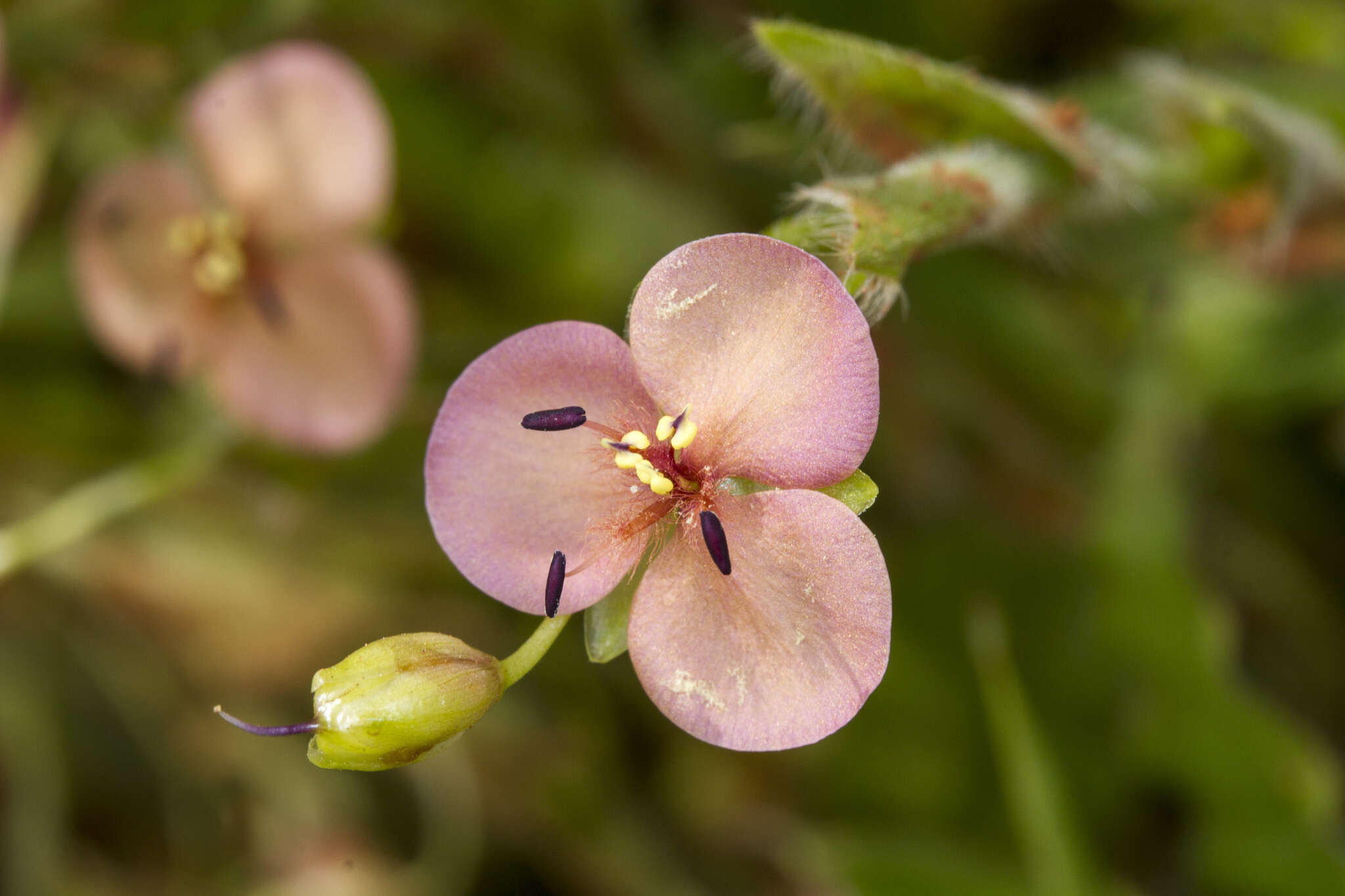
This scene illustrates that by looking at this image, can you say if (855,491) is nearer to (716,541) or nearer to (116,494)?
(716,541)

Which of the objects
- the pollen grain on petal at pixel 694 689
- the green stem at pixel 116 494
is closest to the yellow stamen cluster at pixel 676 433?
the pollen grain on petal at pixel 694 689

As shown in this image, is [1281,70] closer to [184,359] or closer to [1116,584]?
[1116,584]

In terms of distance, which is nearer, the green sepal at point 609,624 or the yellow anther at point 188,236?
the green sepal at point 609,624

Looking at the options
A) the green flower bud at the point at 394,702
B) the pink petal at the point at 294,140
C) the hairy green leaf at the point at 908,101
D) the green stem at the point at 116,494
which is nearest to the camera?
the green flower bud at the point at 394,702

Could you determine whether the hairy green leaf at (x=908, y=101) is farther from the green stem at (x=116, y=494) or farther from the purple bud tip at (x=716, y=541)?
the green stem at (x=116, y=494)

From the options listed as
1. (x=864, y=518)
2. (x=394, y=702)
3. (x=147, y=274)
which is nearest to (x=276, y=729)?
(x=394, y=702)

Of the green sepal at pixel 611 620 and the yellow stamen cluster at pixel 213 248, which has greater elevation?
the yellow stamen cluster at pixel 213 248

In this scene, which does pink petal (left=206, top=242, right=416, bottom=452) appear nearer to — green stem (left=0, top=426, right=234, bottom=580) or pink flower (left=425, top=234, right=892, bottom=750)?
green stem (left=0, top=426, right=234, bottom=580)
